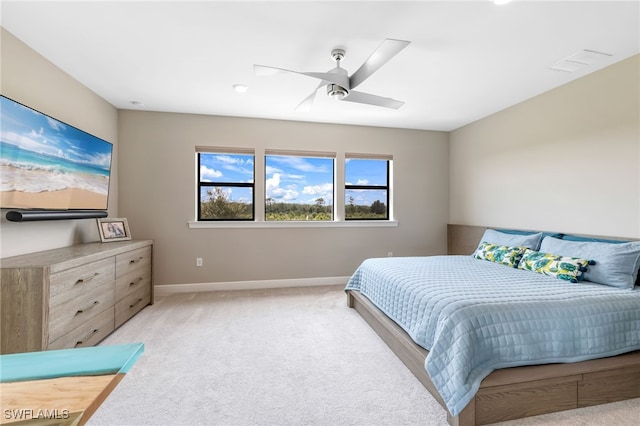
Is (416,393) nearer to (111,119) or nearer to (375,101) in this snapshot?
(375,101)

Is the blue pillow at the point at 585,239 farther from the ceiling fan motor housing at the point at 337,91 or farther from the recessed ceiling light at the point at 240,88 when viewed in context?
the recessed ceiling light at the point at 240,88

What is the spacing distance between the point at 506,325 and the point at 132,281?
345cm

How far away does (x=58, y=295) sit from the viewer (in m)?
2.05

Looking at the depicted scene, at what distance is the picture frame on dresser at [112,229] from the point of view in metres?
3.26

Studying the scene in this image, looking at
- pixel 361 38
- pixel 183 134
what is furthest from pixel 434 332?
pixel 183 134

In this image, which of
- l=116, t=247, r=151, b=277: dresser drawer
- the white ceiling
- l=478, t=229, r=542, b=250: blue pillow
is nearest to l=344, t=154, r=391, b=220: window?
the white ceiling

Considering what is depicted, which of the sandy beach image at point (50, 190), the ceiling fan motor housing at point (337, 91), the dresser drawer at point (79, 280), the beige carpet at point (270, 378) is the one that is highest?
the ceiling fan motor housing at point (337, 91)

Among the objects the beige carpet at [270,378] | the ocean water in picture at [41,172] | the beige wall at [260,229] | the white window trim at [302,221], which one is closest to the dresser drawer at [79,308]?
the beige carpet at [270,378]

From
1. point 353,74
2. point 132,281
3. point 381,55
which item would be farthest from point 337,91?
point 132,281

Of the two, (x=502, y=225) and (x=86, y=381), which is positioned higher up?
(x=502, y=225)

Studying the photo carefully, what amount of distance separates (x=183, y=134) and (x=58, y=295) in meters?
2.65

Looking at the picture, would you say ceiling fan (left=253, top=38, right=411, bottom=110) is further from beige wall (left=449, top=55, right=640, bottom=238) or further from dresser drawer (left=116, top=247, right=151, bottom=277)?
dresser drawer (left=116, top=247, right=151, bottom=277)

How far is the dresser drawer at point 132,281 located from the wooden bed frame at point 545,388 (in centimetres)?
275

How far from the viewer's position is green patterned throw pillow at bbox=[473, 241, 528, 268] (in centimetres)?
301
